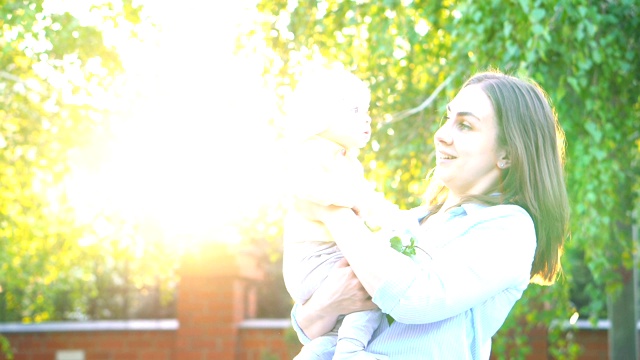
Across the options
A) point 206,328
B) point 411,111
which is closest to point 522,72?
point 411,111

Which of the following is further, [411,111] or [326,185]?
[411,111]

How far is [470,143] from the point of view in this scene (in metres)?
2.10

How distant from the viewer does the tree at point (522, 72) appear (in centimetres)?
470

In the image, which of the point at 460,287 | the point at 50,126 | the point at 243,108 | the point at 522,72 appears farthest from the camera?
the point at 50,126

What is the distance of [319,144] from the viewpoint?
2199mm

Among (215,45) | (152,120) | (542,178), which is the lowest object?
(542,178)

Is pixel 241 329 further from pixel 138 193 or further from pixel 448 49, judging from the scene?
pixel 448 49

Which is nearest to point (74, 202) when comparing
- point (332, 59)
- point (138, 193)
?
point (138, 193)

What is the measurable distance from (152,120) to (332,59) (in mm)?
1563

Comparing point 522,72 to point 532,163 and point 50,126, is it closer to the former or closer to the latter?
point 532,163

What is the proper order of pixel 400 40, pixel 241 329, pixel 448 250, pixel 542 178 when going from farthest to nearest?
pixel 241 329 → pixel 400 40 → pixel 542 178 → pixel 448 250

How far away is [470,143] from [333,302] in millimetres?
461

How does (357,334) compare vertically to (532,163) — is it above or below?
below

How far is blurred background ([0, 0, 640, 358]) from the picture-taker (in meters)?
4.93
